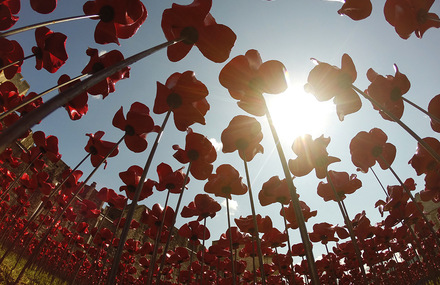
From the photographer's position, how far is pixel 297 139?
1923 mm

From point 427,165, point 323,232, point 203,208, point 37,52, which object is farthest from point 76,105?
point 323,232

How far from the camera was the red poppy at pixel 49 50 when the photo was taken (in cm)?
144

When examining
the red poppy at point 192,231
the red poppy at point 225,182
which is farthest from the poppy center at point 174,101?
the red poppy at point 192,231

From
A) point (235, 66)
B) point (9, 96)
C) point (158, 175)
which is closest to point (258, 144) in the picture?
point (235, 66)

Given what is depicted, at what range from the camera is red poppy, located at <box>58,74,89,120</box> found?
150 cm

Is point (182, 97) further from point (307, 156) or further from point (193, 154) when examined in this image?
point (307, 156)

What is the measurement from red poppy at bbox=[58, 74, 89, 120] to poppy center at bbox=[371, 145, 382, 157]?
2341 millimetres

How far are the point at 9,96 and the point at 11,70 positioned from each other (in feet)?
1.99

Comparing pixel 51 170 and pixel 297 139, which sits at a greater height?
pixel 51 170

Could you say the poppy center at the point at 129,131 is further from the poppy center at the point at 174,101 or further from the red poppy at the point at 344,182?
the red poppy at the point at 344,182

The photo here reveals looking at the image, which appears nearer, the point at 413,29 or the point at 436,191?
the point at 413,29

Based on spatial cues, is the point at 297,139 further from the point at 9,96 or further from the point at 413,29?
the point at 9,96

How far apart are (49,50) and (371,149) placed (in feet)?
8.51

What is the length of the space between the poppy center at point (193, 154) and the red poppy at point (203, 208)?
2.15ft
